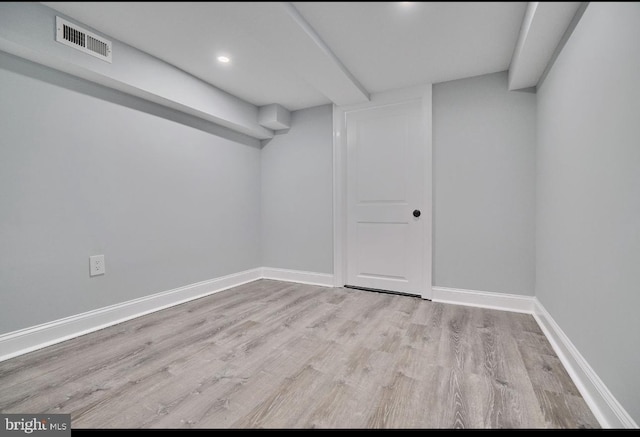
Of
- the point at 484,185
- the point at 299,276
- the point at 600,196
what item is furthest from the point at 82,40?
the point at 484,185

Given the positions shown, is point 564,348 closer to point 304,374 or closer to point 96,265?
point 304,374

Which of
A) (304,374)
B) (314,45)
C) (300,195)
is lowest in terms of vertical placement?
(304,374)

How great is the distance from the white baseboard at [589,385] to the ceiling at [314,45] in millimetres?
1366

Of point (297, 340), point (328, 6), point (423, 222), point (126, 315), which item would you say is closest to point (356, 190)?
point (423, 222)

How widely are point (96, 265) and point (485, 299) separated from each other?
3111mm

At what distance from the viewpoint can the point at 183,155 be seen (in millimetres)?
2627

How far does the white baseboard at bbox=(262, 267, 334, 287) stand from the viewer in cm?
316

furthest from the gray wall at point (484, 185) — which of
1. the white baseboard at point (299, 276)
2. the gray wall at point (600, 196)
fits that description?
the white baseboard at point (299, 276)

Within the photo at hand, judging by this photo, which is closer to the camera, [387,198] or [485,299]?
[485,299]

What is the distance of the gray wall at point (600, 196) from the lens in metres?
0.97

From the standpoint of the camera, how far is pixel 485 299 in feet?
7.96

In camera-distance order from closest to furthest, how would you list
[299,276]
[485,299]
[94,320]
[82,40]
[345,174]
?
1. [82,40]
2. [94,320]
3. [485,299]
4. [345,174]
5. [299,276]

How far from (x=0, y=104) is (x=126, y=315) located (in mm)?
1553

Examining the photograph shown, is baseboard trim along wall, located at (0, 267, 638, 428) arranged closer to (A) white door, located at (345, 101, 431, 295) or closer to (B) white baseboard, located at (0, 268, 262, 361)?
(B) white baseboard, located at (0, 268, 262, 361)
